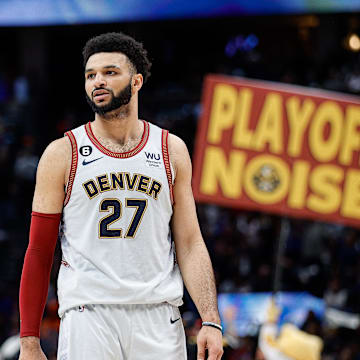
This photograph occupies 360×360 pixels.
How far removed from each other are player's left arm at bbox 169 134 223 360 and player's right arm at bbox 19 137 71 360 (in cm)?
46

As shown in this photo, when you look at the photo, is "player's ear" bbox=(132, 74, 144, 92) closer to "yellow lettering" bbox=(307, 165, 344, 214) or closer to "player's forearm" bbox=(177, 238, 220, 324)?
"player's forearm" bbox=(177, 238, 220, 324)

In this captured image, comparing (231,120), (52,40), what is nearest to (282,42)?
(52,40)

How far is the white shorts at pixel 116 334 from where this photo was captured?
3008mm

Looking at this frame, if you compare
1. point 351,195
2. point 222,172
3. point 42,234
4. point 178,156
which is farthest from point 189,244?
point 351,195

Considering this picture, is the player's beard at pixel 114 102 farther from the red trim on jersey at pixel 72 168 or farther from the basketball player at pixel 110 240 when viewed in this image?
the red trim on jersey at pixel 72 168

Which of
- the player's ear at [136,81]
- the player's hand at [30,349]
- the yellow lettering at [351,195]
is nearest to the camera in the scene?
the player's hand at [30,349]

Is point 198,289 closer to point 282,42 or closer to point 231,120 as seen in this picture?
point 231,120

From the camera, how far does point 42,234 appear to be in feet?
10.2

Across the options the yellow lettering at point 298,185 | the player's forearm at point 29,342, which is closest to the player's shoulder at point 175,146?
the player's forearm at point 29,342

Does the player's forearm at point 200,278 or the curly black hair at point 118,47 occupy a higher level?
the curly black hair at point 118,47

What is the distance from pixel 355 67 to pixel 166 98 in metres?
4.10

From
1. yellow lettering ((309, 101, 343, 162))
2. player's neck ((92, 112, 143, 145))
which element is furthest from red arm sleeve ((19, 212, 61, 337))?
yellow lettering ((309, 101, 343, 162))

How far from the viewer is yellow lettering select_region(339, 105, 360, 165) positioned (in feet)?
25.0

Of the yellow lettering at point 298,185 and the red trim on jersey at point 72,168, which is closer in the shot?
the red trim on jersey at point 72,168
